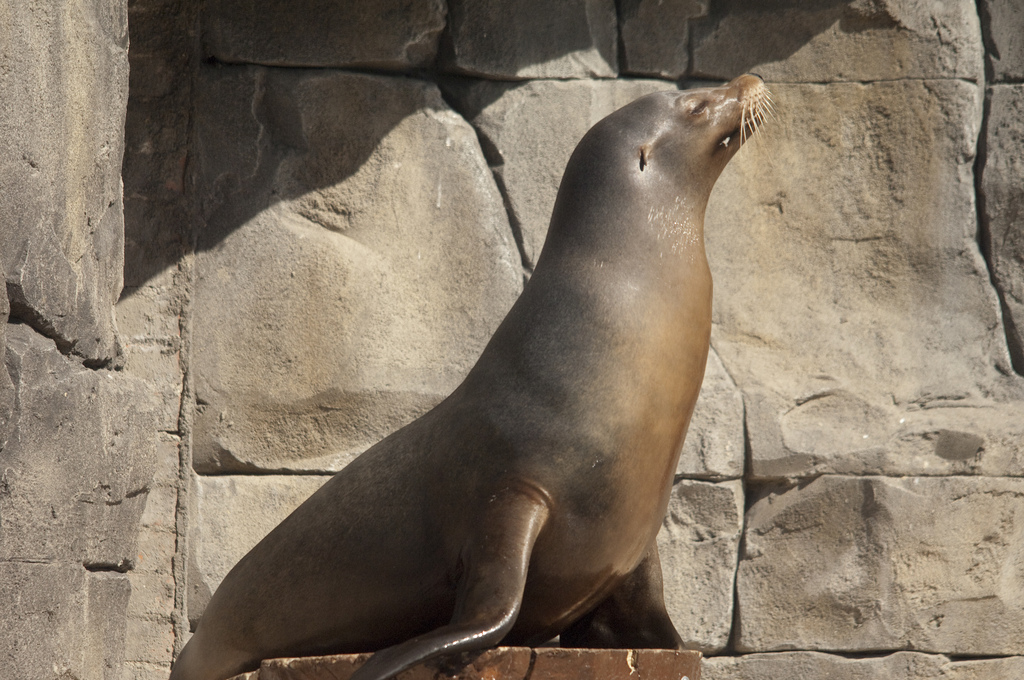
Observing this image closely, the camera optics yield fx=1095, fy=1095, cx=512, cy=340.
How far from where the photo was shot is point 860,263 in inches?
180

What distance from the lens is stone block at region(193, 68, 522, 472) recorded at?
13.9 feet

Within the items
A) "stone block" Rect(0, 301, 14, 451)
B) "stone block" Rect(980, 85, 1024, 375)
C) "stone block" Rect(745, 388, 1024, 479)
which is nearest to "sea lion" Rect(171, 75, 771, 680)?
"stone block" Rect(0, 301, 14, 451)

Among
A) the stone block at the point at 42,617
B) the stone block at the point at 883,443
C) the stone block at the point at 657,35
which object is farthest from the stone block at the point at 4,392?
the stone block at the point at 657,35

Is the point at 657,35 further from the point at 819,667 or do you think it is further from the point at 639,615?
the point at 639,615

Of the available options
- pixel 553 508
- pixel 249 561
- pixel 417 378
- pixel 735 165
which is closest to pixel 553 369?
pixel 553 508

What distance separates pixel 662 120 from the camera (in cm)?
262

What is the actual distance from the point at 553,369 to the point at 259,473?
2.16 m

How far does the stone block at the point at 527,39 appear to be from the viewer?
443 cm

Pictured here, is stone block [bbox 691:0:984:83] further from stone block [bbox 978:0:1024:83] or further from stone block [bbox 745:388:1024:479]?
stone block [bbox 745:388:1024:479]

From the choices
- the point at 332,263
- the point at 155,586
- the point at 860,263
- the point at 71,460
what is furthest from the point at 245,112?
the point at 860,263

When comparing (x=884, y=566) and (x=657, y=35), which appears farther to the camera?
→ (x=657, y=35)

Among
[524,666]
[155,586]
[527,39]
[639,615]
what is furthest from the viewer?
[527,39]

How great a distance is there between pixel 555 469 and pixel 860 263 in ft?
8.94

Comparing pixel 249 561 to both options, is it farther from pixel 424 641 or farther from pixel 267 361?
pixel 267 361
